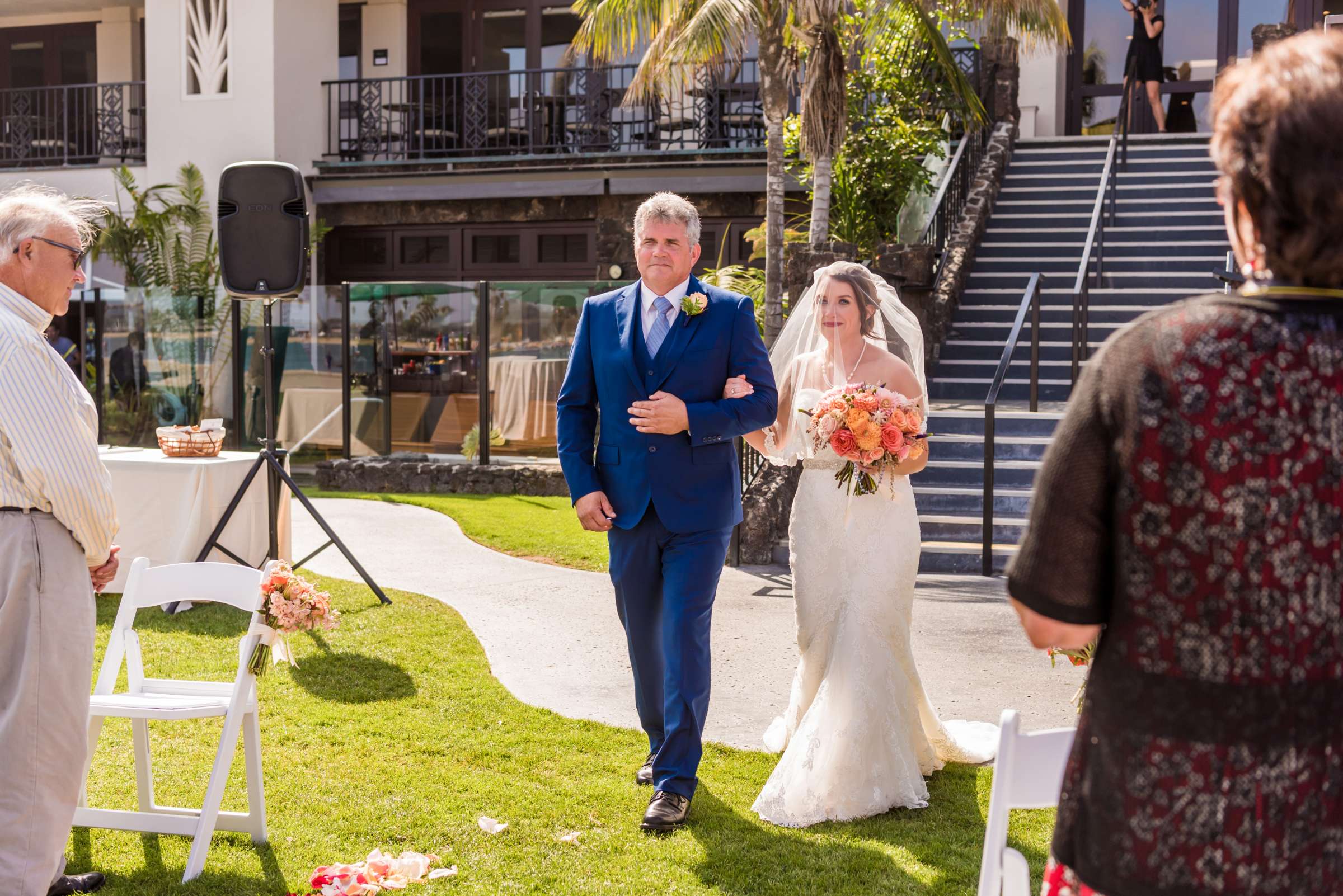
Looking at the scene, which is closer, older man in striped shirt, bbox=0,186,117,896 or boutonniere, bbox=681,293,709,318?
older man in striped shirt, bbox=0,186,117,896

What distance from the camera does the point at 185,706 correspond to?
4141 mm

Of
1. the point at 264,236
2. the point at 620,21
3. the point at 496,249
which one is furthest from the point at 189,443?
the point at 496,249

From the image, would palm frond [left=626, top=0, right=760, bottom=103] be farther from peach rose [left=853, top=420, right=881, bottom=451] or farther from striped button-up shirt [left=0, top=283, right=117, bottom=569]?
striped button-up shirt [left=0, top=283, right=117, bottom=569]

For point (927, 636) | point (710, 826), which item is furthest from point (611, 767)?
point (927, 636)

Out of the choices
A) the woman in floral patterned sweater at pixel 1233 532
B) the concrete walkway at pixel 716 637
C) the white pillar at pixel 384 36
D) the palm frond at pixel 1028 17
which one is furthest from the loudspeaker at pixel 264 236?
the white pillar at pixel 384 36

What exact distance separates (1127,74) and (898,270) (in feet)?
18.8

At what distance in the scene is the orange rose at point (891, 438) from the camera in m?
4.79

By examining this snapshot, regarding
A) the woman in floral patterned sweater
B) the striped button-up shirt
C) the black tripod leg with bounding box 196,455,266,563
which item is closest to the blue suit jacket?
the striped button-up shirt

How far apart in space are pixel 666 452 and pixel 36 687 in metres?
2.13

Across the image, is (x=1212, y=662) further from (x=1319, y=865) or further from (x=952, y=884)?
(x=952, y=884)

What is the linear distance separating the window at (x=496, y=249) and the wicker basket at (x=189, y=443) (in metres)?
11.4

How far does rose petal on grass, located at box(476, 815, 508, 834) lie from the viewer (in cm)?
443

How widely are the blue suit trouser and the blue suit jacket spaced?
8cm

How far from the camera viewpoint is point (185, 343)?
640 inches
